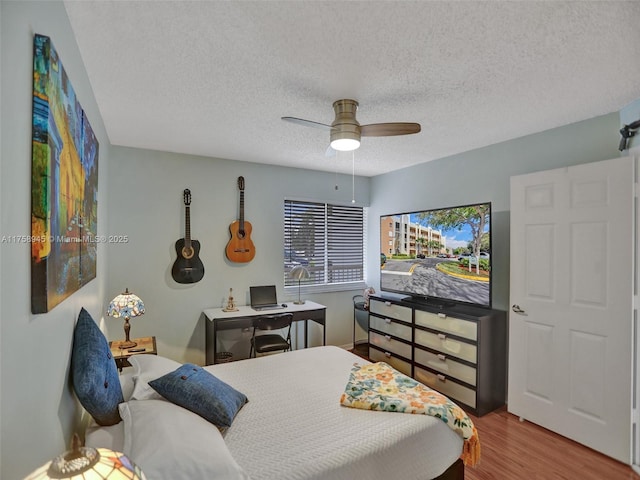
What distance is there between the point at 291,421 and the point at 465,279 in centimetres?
224

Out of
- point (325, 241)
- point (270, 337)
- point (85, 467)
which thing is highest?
point (325, 241)

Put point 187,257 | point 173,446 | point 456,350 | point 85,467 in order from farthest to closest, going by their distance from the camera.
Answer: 1. point 187,257
2. point 456,350
3. point 173,446
4. point 85,467

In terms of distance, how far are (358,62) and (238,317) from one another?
262cm

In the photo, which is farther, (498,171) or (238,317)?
(238,317)

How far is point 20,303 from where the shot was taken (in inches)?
33.0

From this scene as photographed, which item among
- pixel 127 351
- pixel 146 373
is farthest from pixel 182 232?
pixel 146 373

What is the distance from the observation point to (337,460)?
1.41m

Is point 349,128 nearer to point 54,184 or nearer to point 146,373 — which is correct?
point 54,184

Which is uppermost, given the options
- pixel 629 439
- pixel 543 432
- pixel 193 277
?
pixel 193 277

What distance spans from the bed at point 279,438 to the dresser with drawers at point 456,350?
125 cm

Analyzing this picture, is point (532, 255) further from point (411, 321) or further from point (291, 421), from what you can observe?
point (291, 421)

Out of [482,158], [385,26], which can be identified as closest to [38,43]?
[385,26]

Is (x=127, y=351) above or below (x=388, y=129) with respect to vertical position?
below

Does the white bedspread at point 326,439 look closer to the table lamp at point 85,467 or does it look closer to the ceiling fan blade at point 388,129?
the table lamp at point 85,467
